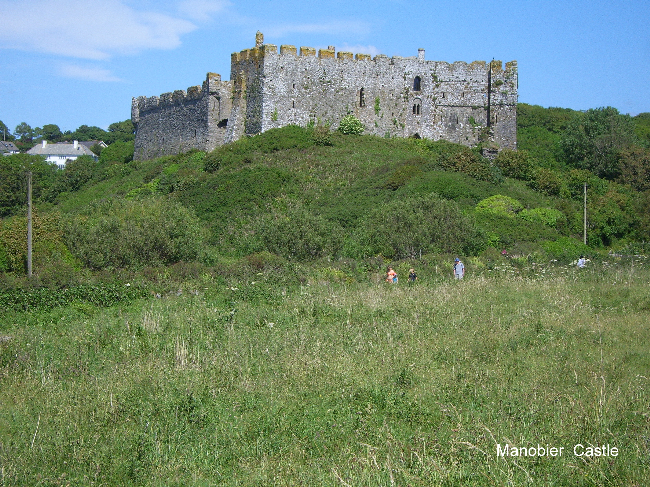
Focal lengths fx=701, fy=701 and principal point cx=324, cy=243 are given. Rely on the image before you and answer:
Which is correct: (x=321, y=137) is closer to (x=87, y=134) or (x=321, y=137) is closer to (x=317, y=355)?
Answer: (x=317, y=355)

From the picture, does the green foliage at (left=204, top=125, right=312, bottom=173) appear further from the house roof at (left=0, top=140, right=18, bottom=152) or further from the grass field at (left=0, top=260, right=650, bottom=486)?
the house roof at (left=0, top=140, right=18, bottom=152)

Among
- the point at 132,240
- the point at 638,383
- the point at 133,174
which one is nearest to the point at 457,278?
the point at 638,383

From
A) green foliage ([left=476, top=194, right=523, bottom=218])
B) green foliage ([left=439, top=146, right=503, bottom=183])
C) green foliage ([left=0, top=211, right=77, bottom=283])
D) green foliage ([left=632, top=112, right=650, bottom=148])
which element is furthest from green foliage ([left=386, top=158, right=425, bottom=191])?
green foliage ([left=632, top=112, right=650, bottom=148])

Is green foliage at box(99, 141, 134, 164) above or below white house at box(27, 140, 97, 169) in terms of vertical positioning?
below

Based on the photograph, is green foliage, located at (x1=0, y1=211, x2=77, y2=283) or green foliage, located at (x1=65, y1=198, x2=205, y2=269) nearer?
green foliage, located at (x1=65, y1=198, x2=205, y2=269)

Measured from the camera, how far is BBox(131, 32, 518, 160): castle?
48656mm

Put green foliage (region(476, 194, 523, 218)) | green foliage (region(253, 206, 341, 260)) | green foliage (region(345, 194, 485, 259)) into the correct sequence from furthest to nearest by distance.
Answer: green foliage (region(476, 194, 523, 218))
green foliage (region(253, 206, 341, 260))
green foliage (region(345, 194, 485, 259))

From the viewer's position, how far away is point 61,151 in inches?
4894

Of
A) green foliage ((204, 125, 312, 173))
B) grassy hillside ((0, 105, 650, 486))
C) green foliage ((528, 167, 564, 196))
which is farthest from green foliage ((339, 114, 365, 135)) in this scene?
grassy hillside ((0, 105, 650, 486))

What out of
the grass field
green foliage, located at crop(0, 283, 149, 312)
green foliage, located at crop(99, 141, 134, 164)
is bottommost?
the grass field

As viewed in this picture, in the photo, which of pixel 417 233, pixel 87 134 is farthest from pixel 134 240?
pixel 87 134

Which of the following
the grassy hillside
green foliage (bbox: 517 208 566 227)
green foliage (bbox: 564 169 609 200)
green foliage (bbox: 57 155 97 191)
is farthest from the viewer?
green foliage (bbox: 57 155 97 191)

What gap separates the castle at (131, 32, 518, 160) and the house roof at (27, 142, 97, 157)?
7828 centimetres

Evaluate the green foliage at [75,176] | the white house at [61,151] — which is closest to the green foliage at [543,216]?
the green foliage at [75,176]
